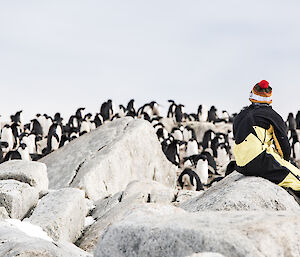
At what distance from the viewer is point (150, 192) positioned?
1086 cm

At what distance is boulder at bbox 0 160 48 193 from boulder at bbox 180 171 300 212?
501 centimetres

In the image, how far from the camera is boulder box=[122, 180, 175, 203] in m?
10.7

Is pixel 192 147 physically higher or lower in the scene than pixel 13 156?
lower

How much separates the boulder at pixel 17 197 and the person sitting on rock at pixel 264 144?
4.10 metres

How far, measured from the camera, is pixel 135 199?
10.2m

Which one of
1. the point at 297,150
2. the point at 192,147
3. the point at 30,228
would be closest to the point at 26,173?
the point at 30,228

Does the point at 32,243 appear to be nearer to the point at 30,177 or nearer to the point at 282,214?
the point at 282,214

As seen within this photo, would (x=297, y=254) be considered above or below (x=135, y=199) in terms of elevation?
above

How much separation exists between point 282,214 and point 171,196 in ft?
21.7

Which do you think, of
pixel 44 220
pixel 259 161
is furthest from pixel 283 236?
pixel 44 220

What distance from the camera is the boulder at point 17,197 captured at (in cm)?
975

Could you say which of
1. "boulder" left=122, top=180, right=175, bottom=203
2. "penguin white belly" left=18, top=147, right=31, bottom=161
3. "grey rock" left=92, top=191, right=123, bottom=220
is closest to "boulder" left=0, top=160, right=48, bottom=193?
"grey rock" left=92, top=191, right=123, bottom=220

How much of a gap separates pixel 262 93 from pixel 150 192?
389 centimetres

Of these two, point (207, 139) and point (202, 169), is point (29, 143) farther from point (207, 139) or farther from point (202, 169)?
point (207, 139)
